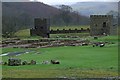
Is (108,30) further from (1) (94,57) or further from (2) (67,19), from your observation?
(2) (67,19)

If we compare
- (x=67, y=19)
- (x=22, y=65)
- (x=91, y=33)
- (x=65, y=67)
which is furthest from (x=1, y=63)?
(x=67, y=19)

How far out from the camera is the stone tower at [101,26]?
3334 inches

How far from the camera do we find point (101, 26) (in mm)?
85125

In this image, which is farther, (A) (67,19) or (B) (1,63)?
(A) (67,19)

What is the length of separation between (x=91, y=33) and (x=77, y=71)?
58199mm

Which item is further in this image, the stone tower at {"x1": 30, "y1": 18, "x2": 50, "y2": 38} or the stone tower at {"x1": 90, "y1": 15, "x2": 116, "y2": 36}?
the stone tower at {"x1": 30, "y1": 18, "x2": 50, "y2": 38}

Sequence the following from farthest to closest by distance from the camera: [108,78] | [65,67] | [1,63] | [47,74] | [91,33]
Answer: [91,33]
[1,63]
[65,67]
[47,74]
[108,78]

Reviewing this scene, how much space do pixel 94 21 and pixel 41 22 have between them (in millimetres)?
10396

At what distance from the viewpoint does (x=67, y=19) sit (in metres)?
167

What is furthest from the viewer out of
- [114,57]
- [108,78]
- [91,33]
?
[91,33]

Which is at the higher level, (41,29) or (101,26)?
(101,26)

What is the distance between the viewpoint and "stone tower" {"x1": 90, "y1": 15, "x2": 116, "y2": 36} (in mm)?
84688

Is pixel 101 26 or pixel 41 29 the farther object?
pixel 41 29

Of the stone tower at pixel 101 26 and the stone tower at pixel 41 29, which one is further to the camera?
the stone tower at pixel 41 29
